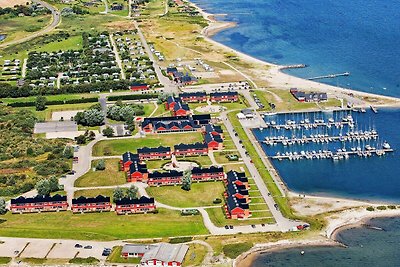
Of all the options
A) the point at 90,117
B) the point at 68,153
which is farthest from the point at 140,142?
the point at 68,153

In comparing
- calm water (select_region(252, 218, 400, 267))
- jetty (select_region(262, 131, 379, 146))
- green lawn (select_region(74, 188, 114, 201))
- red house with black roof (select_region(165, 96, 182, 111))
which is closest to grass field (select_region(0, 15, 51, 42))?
red house with black roof (select_region(165, 96, 182, 111))

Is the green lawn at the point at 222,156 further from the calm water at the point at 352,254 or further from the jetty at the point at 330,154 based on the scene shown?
the calm water at the point at 352,254

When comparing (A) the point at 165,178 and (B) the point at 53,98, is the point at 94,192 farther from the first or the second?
(B) the point at 53,98

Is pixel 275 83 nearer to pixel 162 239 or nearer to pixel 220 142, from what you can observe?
pixel 220 142

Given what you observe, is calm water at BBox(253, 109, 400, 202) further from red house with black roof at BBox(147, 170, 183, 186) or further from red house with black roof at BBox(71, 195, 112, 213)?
red house with black roof at BBox(71, 195, 112, 213)

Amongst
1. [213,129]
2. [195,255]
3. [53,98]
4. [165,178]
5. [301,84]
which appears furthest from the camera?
[301,84]

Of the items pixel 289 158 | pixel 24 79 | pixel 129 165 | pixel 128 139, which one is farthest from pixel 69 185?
pixel 24 79
